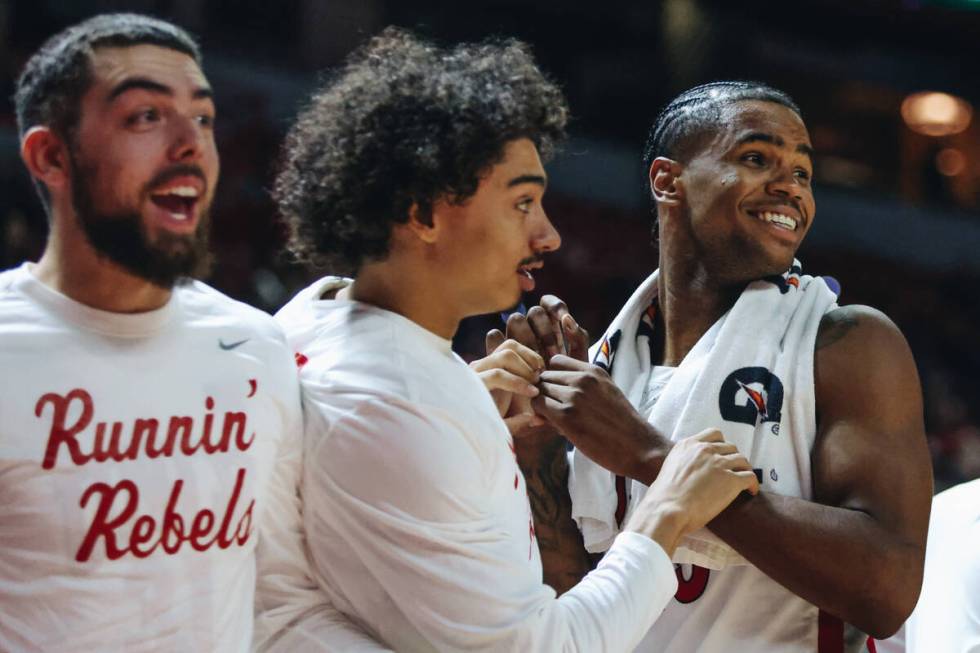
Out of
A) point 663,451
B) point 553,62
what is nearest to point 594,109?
point 553,62

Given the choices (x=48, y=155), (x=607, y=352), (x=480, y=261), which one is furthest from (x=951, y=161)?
(x=48, y=155)

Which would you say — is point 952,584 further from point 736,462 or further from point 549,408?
point 549,408

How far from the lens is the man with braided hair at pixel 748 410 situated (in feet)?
7.16

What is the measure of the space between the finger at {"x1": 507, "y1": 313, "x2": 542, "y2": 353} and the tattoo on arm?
55 cm

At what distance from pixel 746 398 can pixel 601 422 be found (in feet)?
0.90

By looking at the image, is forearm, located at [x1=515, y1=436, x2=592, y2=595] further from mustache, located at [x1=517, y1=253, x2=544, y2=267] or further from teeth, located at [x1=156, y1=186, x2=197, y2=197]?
teeth, located at [x1=156, y1=186, x2=197, y2=197]

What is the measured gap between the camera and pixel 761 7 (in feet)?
37.9

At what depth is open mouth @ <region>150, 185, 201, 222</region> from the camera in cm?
183

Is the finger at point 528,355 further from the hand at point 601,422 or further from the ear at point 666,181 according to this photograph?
the ear at point 666,181

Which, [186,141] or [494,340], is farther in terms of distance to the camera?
[494,340]

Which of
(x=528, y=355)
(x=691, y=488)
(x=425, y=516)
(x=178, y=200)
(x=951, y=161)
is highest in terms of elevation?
(x=951, y=161)

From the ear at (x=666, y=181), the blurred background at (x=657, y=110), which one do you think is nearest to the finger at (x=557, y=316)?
the ear at (x=666, y=181)

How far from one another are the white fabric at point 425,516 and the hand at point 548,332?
0.61 meters

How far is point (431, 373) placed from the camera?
1.86m
